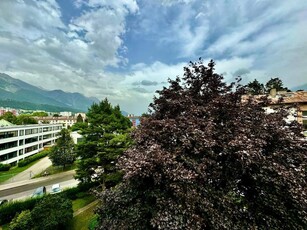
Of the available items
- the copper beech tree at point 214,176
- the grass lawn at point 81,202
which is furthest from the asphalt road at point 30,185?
the copper beech tree at point 214,176

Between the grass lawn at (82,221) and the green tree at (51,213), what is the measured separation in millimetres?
751

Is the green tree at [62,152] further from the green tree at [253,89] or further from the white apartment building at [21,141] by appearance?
the green tree at [253,89]

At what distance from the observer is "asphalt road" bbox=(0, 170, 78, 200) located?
23906mm

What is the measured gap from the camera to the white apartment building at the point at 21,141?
35.6m

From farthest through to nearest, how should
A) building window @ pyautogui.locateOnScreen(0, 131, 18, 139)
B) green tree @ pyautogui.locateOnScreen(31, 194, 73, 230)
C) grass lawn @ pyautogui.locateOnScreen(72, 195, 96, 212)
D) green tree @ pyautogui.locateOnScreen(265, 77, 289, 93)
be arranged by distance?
green tree @ pyautogui.locateOnScreen(265, 77, 289, 93) < building window @ pyautogui.locateOnScreen(0, 131, 18, 139) < grass lawn @ pyautogui.locateOnScreen(72, 195, 96, 212) < green tree @ pyautogui.locateOnScreen(31, 194, 73, 230)

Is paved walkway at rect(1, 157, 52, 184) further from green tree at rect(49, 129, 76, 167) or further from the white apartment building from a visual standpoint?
the white apartment building

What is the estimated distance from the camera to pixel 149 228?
19.2ft

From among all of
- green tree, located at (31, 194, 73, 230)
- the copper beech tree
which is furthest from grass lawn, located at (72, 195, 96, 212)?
the copper beech tree

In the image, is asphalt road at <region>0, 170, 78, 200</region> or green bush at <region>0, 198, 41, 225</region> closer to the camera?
green bush at <region>0, 198, 41, 225</region>

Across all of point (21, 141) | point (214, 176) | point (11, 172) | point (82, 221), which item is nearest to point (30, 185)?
point (11, 172)

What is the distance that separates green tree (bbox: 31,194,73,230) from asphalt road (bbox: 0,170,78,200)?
12713mm

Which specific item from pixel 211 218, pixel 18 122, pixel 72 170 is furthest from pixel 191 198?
pixel 18 122

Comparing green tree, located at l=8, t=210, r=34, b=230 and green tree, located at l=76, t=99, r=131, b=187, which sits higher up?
green tree, located at l=76, t=99, r=131, b=187

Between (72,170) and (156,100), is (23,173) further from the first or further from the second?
(156,100)
